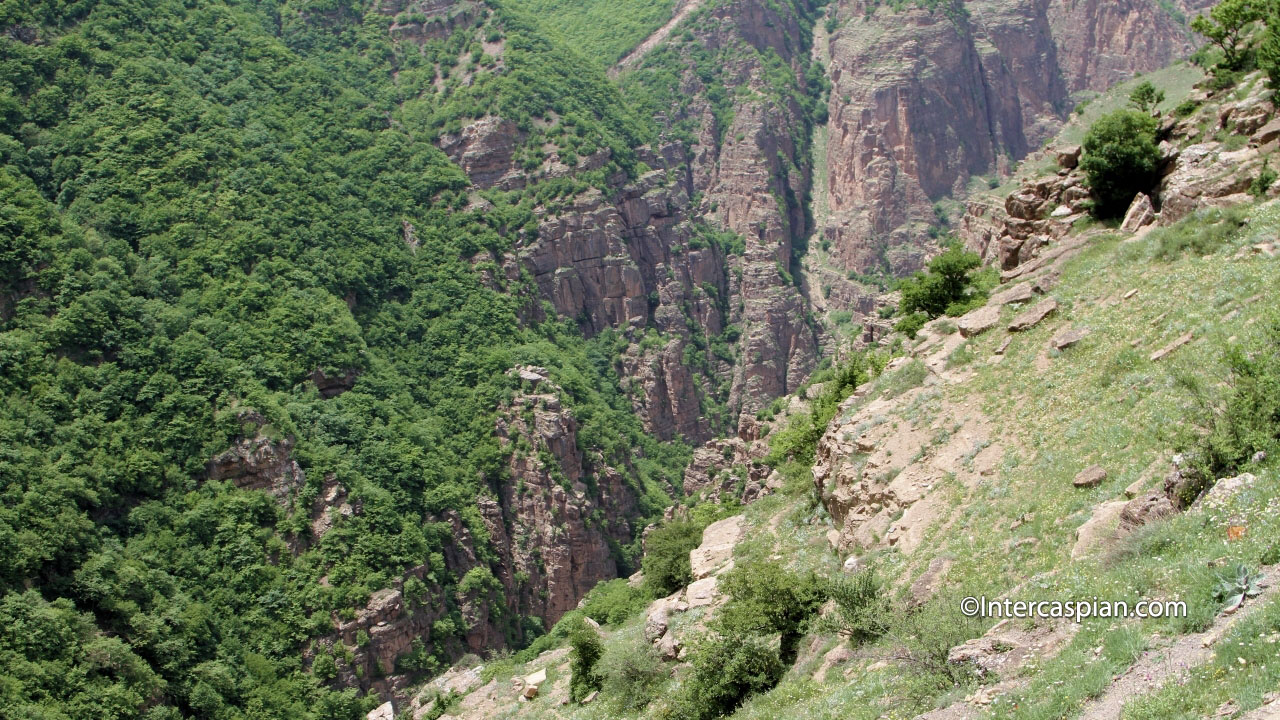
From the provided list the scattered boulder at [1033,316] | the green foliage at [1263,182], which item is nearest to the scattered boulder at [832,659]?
the scattered boulder at [1033,316]

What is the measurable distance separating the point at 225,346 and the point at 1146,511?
2769 inches

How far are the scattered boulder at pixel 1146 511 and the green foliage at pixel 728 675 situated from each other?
33.6 feet

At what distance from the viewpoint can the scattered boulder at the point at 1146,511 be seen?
59.8ft

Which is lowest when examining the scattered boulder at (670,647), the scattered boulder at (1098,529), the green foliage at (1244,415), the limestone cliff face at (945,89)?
the scattered boulder at (670,647)

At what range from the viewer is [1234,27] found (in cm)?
3806

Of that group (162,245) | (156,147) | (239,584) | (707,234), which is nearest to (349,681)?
(239,584)

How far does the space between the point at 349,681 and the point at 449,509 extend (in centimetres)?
1615

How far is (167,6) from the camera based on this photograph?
100 metres

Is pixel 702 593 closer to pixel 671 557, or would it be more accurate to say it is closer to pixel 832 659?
pixel 671 557

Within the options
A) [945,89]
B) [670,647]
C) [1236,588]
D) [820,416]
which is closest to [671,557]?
[820,416]

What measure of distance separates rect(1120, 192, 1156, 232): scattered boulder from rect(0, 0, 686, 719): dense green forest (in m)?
52.5

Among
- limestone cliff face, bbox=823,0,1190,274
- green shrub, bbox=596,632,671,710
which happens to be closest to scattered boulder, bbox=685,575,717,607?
green shrub, bbox=596,632,671,710

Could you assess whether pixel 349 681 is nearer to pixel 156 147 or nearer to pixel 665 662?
pixel 665 662

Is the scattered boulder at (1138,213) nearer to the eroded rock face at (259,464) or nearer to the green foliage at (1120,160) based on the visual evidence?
the green foliage at (1120,160)
